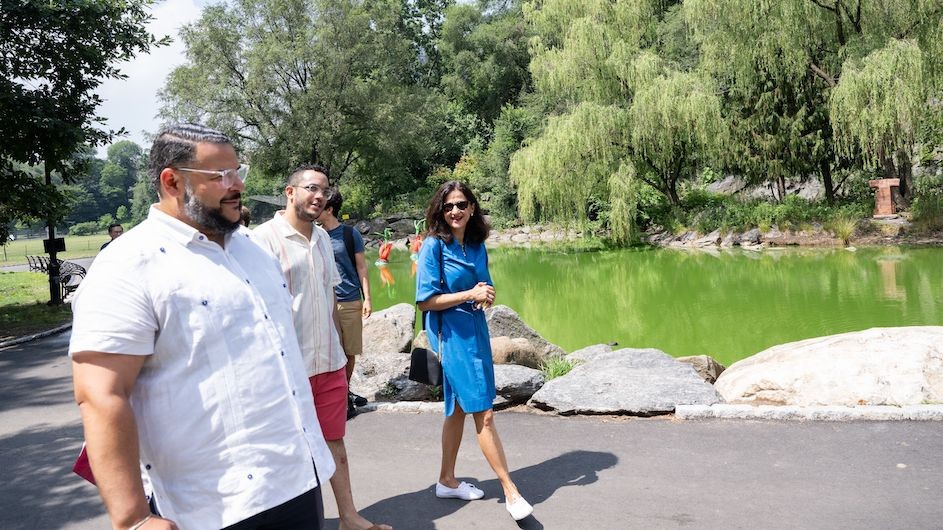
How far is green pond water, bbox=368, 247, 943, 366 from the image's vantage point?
10.9 meters

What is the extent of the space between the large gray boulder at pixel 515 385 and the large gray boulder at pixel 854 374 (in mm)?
1563

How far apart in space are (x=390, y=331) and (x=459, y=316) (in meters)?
5.14

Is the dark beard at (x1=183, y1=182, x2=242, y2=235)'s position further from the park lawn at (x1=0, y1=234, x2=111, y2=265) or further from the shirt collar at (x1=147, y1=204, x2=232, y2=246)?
the park lawn at (x1=0, y1=234, x2=111, y2=265)

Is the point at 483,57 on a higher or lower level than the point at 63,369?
higher

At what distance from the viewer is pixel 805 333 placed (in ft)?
34.5

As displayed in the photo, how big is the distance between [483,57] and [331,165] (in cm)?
1532

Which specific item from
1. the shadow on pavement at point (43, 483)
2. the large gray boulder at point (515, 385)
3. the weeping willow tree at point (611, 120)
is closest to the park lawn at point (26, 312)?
the shadow on pavement at point (43, 483)

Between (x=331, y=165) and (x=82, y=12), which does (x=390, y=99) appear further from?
(x=82, y=12)

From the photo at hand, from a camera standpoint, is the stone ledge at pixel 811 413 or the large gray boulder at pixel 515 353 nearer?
the stone ledge at pixel 811 413

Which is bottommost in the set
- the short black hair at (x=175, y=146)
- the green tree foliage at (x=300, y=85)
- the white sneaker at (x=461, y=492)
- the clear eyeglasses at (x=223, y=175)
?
the white sneaker at (x=461, y=492)

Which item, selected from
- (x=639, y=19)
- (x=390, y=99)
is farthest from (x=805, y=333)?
(x=390, y=99)

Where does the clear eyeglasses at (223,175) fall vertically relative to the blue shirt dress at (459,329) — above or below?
above

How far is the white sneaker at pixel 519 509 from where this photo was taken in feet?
12.4

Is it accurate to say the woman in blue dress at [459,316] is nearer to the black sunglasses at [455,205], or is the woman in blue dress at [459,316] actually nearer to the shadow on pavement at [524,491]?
the black sunglasses at [455,205]
